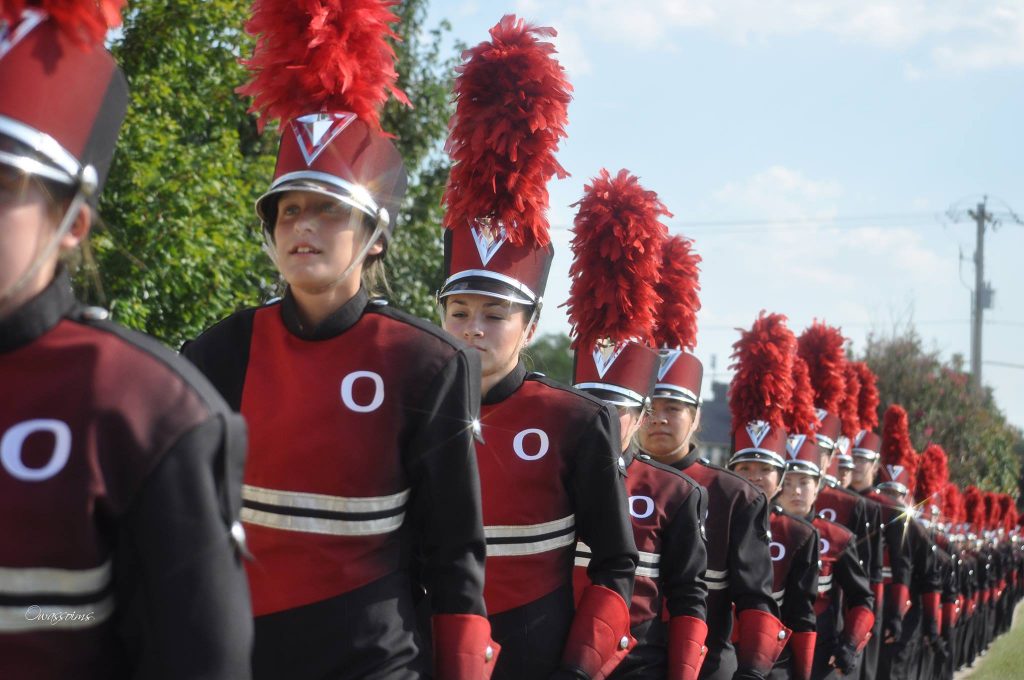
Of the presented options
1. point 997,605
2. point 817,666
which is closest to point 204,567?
point 817,666

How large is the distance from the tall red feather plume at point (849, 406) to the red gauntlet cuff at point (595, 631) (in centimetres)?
930

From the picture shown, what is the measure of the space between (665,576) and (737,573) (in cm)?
106

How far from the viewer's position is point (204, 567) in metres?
1.92

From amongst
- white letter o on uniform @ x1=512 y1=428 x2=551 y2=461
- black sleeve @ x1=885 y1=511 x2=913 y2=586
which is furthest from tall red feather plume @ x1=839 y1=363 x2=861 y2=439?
white letter o on uniform @ x1=512 y1=428 x2=551 y2=461

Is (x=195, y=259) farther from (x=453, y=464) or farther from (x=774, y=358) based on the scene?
(x=453, y=464)

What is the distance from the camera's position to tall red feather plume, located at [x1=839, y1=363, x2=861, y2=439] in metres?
13.9

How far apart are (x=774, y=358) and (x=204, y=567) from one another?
749 cm

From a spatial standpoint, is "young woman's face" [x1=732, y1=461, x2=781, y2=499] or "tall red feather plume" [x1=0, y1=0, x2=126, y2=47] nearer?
"tall red feather plume" [x1=0, y1=0, x2=126, y2=47]

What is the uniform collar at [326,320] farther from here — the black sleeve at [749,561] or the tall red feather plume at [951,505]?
the tall red feather plume at [951,505]

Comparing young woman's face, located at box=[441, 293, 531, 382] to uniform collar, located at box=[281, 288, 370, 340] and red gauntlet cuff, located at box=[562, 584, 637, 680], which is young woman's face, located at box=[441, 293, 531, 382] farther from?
uniform collar, located at box=[281, 288, 370, 340]

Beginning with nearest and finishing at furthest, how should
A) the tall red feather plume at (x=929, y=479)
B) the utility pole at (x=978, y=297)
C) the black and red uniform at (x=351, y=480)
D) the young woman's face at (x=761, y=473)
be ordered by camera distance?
1. the black and red uniform at (x=351, y=480)
2. the young woman's face at (x=761, y=473)
3. the tall red feather plume at (x=929, y=479)
4. the utility pole at (x=978, y=297)

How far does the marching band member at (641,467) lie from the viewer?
5805 millimetres

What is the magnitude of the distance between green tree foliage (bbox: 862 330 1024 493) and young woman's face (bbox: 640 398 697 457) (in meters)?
→ 27.8

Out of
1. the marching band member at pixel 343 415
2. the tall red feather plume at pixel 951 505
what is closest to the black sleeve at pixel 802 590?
the marching band member at pixel 343 415
